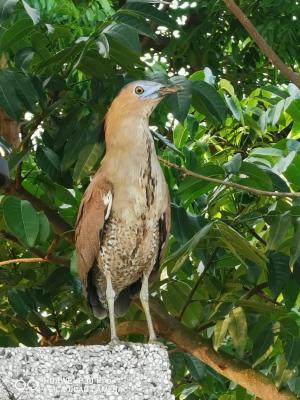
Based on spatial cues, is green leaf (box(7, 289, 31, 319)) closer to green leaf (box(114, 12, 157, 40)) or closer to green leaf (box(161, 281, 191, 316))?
green leaf (box(161, 281, 191, 316))

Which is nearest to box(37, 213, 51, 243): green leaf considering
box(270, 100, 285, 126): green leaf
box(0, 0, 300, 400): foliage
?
box(0, 0, 300, 400): foliage

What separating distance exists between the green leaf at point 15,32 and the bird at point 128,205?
275 millimetres

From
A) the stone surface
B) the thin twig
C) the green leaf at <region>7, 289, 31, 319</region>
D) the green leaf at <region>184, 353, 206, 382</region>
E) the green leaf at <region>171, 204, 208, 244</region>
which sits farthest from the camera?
the green leaf at <region>184, 353, 206, 382</region>

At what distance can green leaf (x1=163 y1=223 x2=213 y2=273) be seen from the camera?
2020mm

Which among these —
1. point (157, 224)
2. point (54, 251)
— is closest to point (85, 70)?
point (157, 224)

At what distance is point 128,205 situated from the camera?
5.97 feet

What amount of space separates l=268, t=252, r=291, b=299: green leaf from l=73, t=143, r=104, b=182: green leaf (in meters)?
0.50

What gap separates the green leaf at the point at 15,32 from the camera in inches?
78.8

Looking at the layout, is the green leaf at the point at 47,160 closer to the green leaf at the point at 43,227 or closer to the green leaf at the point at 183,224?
the green leaf at the point at 43,227

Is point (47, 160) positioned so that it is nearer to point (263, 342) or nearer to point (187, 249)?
point (187, 249)

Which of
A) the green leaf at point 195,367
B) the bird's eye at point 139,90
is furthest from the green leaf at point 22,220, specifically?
the green leaf at point 195,367

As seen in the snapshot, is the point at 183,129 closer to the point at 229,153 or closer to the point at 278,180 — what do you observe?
the point at 229,153

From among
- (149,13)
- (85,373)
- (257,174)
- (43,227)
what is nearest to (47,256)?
(43,227)

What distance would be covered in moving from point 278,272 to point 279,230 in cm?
20
